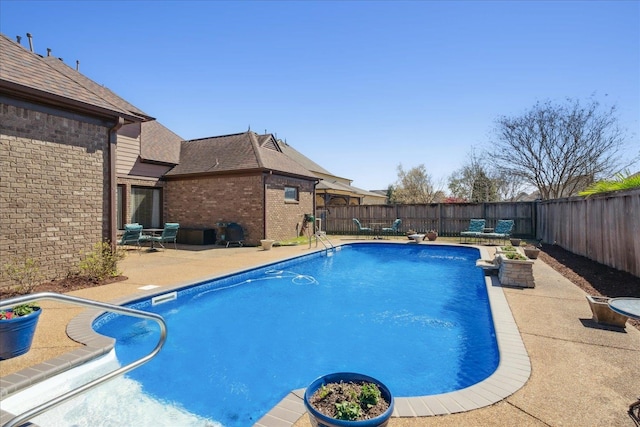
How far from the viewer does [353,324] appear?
614cm

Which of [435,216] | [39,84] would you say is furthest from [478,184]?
[39,84]

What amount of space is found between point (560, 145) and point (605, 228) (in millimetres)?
16473

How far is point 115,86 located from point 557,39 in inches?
736

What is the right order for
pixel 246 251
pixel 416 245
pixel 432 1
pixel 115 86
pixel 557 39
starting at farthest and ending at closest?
pixel 115 86 → pixel 416 245 → pixel 246 251 → pixel 557 39 → pixel 432 1

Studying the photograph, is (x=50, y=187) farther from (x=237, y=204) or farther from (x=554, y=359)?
(x=554, y=359)

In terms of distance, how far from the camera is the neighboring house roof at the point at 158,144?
15656 millimetres

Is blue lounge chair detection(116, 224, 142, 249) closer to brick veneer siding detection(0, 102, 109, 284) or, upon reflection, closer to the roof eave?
brick veneer siding detection(0, 102, 109, 284)

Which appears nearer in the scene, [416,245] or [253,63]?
[253,63]

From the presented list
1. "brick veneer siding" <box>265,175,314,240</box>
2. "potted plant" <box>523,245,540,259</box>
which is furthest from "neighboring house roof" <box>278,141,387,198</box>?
"potted plant" <box>523,245,540,259</box>

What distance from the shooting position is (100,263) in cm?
760

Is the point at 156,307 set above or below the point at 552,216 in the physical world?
below

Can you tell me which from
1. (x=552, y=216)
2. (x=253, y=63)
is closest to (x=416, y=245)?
(x=552, y=216)

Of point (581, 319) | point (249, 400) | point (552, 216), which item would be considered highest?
point (552, 216)

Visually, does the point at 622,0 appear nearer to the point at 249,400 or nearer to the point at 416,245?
the point at 416,245
